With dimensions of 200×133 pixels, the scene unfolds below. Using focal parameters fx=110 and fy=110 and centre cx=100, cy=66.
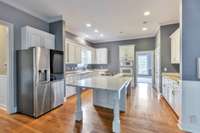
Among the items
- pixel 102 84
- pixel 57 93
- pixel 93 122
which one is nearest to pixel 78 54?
pixel 57 93

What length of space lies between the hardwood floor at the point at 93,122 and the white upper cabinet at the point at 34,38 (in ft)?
6.70

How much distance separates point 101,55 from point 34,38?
4940 millimetres

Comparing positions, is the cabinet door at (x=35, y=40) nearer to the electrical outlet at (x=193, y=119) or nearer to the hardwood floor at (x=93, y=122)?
the hardwood floor at (x=93, y=122)

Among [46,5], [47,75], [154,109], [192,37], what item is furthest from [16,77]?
[192,37]

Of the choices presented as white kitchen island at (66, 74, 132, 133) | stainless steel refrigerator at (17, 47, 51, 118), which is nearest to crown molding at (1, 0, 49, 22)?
stainless steel refrigerator at (17, 47, 51, 118)

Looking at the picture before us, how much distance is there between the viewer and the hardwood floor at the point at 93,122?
2.30 m

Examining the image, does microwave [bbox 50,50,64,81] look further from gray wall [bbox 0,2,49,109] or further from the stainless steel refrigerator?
gray wall [bbox 0,2,49,109]

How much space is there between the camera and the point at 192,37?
2309 millimetres

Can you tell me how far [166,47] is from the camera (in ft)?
15.4

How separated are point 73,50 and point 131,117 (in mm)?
3849

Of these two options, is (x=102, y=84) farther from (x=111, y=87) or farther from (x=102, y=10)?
(x=102, y=10)

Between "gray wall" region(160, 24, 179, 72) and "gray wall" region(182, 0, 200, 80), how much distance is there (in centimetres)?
253

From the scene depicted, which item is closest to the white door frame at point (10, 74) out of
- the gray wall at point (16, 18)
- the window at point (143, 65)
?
the gray wall at point (16, 18)

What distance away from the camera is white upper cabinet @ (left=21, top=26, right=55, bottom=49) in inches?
126
